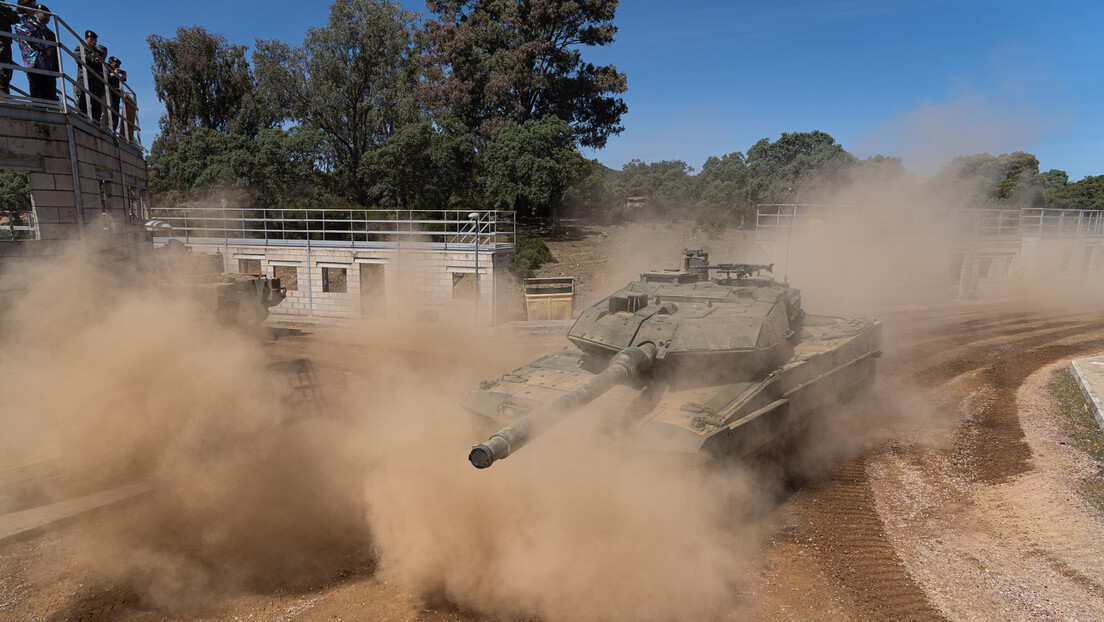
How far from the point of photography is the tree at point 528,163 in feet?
96.3

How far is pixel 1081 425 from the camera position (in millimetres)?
10242

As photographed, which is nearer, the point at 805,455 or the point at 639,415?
the point at 639,415

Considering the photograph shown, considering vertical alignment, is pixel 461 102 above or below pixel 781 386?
above

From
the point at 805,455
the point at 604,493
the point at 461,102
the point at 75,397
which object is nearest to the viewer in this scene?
the point at 604,493

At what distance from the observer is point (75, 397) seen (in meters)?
7.89

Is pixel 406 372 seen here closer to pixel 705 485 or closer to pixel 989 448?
pixel 705 485

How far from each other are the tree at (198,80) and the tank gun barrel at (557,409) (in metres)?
36.9

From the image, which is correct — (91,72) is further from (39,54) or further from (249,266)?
(249,266)

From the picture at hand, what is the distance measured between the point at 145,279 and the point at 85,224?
2.25 meters

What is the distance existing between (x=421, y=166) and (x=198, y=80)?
19.2 m

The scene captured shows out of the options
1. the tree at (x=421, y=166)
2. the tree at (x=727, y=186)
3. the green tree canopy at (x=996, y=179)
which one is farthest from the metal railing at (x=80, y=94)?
the tree at (x=727, y=186)

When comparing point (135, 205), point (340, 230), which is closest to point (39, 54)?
point (135, 205)

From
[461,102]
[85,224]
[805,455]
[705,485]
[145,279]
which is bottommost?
[805,455]

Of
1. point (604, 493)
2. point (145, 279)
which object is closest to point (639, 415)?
point (604, 493)
